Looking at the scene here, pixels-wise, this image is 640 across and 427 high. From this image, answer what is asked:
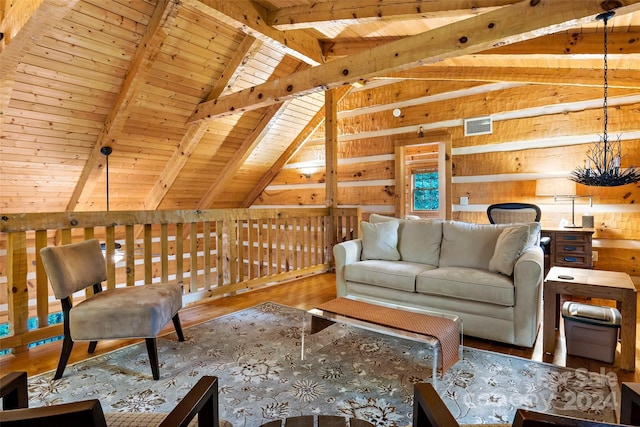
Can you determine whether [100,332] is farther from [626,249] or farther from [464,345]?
[626,249]

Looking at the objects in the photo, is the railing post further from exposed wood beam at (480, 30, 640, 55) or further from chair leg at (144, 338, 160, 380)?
exposed wood beam at (480, 30, 640, 55)

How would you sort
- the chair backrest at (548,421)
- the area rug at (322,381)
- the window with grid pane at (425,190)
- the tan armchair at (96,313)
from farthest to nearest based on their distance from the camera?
the window with grid pane at (425,190), the tan armchair at (96,313), the area rug at (322,381), the chair backrest at (548,421)

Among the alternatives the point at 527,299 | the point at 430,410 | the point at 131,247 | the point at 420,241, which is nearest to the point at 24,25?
the point at 131,247

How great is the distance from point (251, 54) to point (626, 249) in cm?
516

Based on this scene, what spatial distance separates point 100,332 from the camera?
2037 millimetres

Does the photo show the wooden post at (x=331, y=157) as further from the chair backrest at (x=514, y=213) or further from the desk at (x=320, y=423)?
the desk at (x=320, y=423)

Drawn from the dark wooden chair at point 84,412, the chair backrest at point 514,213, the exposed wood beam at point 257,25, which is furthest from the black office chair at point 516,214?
the dark wooden chair at point 84,412

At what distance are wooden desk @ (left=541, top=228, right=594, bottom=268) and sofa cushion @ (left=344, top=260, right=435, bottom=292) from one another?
5.43ft

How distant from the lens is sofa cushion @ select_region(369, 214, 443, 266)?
3357 millimetres

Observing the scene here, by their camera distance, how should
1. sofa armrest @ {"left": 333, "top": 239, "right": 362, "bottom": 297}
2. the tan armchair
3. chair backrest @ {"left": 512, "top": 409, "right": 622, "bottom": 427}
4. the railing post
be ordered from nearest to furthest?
chair backrest @ {"left": 512, "top": 409, "right": 622, "bottom": 427} → the tan armchair → the railing post → sofa armrest @ {"left": 333, "top": 239, "right": 362, "bottom": 297}

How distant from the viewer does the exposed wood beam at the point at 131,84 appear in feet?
11.6

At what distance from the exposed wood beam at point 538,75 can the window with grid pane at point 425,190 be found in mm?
3318

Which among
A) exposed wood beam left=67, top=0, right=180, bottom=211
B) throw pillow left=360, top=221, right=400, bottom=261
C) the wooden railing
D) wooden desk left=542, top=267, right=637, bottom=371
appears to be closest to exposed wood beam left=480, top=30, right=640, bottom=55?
wooden desk left=542, top=267, right=637, bottom=371

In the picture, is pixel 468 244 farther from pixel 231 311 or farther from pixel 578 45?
pixel 231 311
